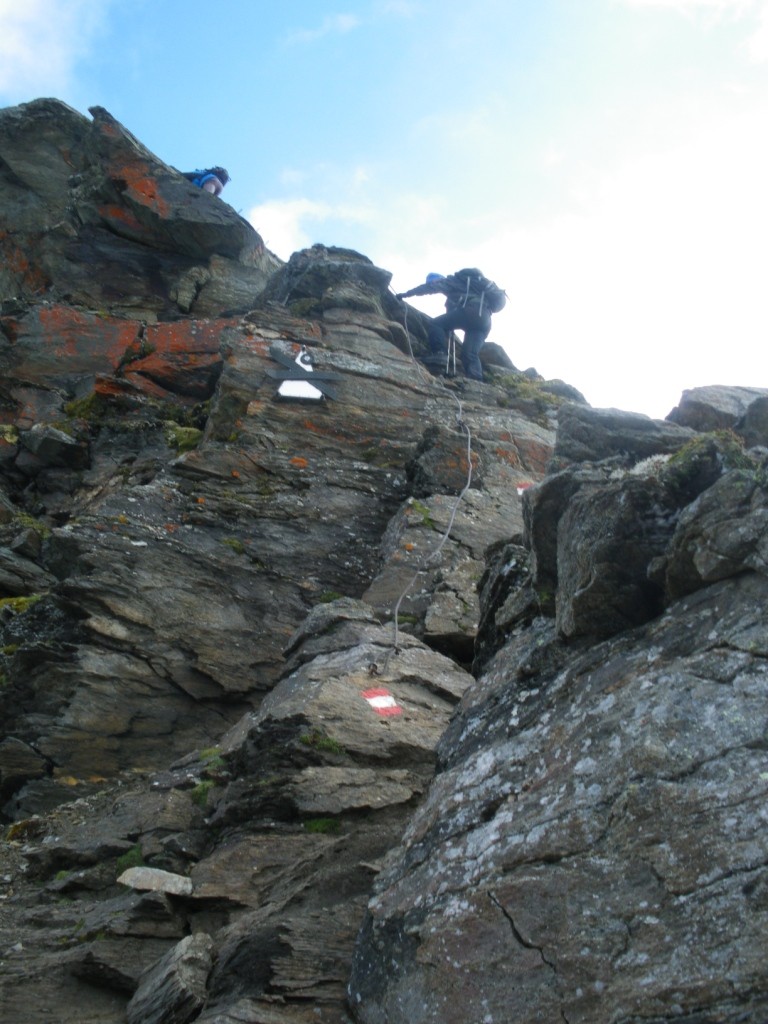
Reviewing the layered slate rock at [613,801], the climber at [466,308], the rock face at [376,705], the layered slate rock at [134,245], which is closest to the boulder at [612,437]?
the rock face at [376,705]

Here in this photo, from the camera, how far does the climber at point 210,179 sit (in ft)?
93.6

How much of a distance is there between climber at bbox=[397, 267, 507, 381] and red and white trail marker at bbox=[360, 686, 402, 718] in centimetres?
1383

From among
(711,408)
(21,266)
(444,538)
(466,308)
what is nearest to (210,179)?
(21,266)

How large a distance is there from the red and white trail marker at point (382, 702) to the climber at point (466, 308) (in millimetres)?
13831

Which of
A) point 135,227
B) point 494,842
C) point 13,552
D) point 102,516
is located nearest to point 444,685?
point 494,842

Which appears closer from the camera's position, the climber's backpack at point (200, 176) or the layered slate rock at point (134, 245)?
the layered slate rock at point (134, 245)

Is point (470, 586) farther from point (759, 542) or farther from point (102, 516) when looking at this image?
point (759, 542)

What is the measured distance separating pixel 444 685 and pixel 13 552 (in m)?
8.47

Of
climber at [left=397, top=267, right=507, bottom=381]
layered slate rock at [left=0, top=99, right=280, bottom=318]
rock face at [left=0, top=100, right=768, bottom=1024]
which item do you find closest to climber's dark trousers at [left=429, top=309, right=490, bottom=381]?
climber at [left=397, top=267, right=507, bottom=381]

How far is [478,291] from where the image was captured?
2256 cm

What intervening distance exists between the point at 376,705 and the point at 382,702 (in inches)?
3.2

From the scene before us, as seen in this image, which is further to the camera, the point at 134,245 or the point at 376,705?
the point at 134,245

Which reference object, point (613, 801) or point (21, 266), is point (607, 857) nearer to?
point (613, 801)

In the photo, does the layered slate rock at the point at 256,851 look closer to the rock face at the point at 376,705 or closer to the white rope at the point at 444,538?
the rock face at the point at 376,705
